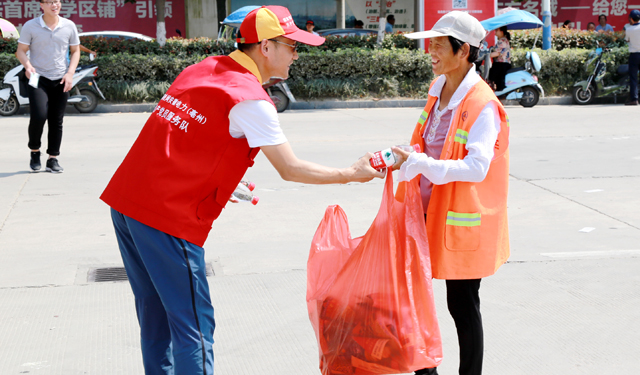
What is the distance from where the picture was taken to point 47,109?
299 inches

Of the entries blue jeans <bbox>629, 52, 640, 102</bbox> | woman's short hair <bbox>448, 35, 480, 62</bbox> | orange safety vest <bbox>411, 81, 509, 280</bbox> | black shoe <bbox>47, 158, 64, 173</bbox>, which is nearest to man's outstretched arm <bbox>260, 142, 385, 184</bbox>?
orange safety vest <bbox>411, 81, 509, 280</bbox>

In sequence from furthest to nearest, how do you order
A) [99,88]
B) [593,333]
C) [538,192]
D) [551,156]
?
[99,88], [551,156], [538,192], [593,333]

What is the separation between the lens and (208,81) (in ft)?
7.80

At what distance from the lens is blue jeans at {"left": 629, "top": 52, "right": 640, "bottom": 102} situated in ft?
48.4

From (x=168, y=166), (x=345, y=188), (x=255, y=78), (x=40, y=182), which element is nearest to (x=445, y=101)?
(x=255, y=78)

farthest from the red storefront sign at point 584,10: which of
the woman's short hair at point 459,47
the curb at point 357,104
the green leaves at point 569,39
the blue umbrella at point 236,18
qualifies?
the woman's short hair at point 459,47

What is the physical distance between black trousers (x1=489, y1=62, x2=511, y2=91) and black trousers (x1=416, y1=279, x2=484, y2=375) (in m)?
11.8

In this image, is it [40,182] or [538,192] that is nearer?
[538,192]

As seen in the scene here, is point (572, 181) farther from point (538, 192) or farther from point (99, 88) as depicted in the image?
point (99, 88)

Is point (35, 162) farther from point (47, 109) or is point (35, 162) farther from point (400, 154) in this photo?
point (400, 154)

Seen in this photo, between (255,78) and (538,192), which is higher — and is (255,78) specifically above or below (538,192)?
above

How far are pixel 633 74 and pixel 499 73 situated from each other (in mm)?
3167

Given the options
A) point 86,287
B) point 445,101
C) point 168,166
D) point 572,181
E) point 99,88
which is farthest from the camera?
point 99,88

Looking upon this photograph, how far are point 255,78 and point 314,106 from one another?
12308mm
